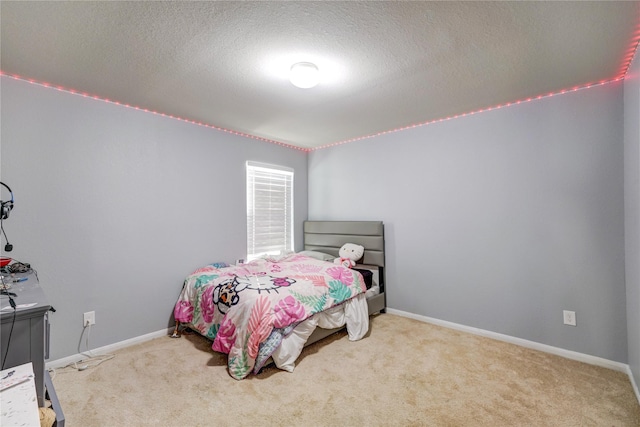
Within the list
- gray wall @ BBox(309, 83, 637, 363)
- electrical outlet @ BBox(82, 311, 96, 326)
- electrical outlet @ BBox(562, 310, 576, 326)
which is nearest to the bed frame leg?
electrical outlet @ BBox(82, 311, 96, 326)

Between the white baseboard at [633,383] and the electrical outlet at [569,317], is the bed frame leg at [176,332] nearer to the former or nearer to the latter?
the electrical outlet at [569,317]

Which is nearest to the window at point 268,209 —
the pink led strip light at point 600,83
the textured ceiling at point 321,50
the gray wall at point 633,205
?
the textured ceiling at point 321,50

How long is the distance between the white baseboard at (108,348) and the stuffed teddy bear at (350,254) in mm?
2044

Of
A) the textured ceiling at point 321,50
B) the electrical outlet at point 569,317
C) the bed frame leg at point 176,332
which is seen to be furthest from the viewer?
the bed frame leg at point 176,332

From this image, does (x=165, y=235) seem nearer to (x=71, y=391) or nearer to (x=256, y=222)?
(x=256, y=222)

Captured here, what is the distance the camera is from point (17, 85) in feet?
7.43

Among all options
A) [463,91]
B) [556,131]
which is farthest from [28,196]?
[556,131]

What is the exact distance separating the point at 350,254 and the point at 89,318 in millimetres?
2720

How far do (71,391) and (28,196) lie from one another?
59.0 inches

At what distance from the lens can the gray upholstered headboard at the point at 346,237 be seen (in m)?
3.77

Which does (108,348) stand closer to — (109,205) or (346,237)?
(109,205)

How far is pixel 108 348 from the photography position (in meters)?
2.69

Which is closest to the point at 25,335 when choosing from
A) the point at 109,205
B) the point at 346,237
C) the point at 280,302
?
the point at 280,302

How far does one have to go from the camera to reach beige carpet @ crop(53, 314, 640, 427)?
1.82 meters
